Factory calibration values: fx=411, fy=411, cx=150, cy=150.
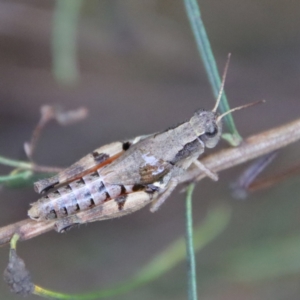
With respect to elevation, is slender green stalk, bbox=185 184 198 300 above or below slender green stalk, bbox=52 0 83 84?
below

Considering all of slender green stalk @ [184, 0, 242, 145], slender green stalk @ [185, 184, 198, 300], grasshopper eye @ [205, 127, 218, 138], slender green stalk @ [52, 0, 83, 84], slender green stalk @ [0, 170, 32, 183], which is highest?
slender green stalk @ [52, 0, 83, 84]

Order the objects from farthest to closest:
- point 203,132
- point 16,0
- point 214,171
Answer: point 16,0, point 203,132, point 214,171

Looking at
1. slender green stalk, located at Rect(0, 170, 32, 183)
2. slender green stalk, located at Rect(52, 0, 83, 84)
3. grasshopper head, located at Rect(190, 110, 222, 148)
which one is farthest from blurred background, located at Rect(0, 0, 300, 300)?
slender green stalk, located at Rect(0, 170, 32, 183)

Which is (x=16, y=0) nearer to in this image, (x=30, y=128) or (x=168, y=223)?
(x=30, y=128)

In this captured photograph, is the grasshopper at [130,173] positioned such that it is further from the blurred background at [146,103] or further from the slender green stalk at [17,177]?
the blurred background at [146,103]

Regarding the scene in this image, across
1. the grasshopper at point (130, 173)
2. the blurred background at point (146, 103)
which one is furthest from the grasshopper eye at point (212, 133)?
the blurred background at point (146, 103)

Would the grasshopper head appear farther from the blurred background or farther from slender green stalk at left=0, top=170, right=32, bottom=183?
the blurred background

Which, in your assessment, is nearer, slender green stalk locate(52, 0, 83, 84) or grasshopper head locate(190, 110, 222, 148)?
grasshopper head locate(190, 110, 222, 148)

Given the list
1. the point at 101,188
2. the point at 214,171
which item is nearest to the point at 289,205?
the point at 214,171
